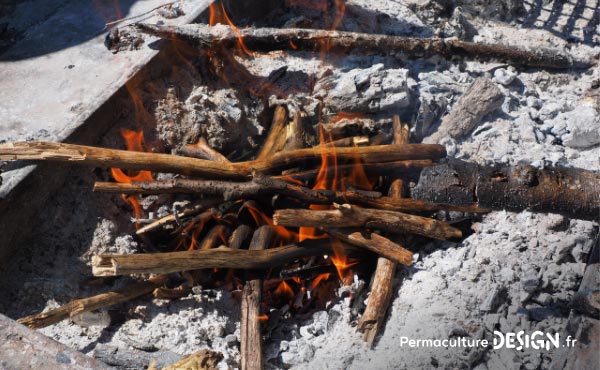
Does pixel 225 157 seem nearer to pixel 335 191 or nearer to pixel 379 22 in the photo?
pixel 335 191

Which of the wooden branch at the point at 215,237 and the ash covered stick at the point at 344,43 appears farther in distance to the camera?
the ash covered stick at the point at 344,43

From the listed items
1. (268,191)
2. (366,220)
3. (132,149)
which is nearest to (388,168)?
(366,220)

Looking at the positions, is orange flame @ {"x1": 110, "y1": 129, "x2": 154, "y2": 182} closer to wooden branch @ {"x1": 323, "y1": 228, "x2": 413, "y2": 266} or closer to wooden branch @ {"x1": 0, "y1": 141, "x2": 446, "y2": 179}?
wooden branch @ {"x1": 0, "y1": 141, "x2": 446, "y2": 179}

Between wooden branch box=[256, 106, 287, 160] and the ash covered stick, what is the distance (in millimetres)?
730

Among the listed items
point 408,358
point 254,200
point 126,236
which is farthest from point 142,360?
point 408,358

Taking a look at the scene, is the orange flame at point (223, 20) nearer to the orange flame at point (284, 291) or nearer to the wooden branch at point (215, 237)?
the wooden branch at point (215, 237)

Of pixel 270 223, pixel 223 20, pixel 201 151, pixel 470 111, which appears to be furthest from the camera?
pixel 223 20

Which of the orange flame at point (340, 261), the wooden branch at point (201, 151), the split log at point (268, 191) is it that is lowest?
the orange flame at point (340, 261)

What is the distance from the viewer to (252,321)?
3684mm

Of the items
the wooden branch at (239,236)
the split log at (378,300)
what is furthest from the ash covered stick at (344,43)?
the split log at (378,300)

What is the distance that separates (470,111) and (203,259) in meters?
2.67

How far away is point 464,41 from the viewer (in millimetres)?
5812

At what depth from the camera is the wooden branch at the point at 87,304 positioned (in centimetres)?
358

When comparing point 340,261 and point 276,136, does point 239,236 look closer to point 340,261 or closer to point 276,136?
point 340,261
